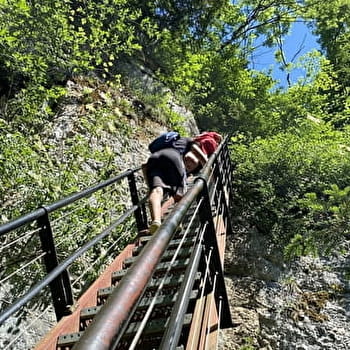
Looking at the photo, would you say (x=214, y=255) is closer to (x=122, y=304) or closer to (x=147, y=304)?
(x=147, y=304)

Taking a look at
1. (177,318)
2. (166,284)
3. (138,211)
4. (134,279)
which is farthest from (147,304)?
(138,211)

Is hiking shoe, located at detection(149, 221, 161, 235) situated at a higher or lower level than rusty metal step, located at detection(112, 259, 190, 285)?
higher

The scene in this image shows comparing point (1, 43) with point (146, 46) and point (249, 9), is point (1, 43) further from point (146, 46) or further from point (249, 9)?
point (249, 9)

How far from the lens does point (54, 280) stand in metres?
2.76

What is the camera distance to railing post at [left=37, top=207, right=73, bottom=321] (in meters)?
2.72

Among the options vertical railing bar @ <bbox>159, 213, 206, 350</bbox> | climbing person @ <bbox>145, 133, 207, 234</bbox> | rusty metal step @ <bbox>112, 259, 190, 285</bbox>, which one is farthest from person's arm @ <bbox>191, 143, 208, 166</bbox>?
vertical railing bar @ <bbox>159, 213, 206, 350</bbox>

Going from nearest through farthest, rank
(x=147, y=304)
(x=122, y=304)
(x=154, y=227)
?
(x=122, y=304) < (x=147, y=304) < (x=154, y=227)

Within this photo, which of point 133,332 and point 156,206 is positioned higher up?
point 156,206

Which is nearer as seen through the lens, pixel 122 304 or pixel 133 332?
pixel 122 304

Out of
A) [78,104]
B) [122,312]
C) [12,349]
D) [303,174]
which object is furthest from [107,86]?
[122,312]

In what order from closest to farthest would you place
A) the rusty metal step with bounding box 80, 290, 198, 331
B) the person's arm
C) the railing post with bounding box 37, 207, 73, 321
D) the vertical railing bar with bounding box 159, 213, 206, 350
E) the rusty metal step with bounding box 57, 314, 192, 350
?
the vertical railing bar with bounding box 159, 213, 206, 350
the rusty metal step with bounding box 57, 314, 192, 350
the rusty metal step with bounding box 80, 290, 198, 331
the railing post with bounding box 37, 207, 73, 321
the person's arm

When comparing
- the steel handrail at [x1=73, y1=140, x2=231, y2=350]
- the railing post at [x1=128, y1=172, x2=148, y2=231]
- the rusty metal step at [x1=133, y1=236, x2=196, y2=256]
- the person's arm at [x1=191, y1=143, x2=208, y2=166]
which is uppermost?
the person's arm at [x1=191, y1=143, x2=208, y2=166]

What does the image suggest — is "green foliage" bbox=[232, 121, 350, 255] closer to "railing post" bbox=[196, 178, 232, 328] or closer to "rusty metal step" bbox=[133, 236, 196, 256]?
"rusty metal step" bbox=[133, 236, 196, 256]

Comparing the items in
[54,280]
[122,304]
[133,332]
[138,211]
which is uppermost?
[122,304]
